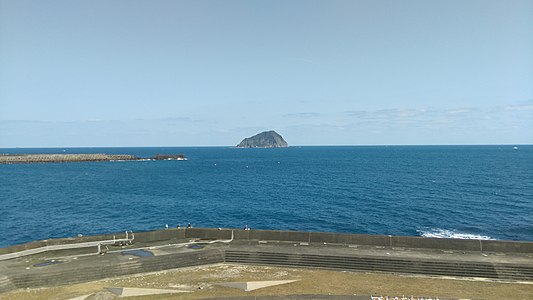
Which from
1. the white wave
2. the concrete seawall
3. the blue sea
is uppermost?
the concrete seawall

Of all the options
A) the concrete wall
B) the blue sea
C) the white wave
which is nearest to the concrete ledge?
the concrete wall

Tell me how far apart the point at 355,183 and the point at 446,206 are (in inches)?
1801

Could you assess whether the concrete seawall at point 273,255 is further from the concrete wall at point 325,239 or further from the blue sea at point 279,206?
the blue sea at point 279,206

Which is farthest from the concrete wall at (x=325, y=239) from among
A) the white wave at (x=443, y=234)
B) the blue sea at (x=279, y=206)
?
the blue sea at (x=279, y=206)

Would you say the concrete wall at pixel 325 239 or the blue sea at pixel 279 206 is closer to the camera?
the concrete wall at pixel 325 239

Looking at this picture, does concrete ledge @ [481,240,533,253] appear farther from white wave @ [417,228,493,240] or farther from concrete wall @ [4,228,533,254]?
white wave @ [417,228,493,240]

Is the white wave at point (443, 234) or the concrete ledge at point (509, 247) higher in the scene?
the concrete ledge at point (509, 247)

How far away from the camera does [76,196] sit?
10681 centimetres

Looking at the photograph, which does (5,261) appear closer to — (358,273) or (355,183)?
(358,273)

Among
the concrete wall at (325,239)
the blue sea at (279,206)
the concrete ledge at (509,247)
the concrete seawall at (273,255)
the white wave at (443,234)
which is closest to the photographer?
the concrete seawall at (273,255)

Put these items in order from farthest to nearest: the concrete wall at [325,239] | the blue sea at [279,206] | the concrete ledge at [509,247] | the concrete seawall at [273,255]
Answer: the blue sea at [279,206] < the concrete wall at [325,239] < the concrete ledge at [509,247] < the concrete seawall at [273,255]

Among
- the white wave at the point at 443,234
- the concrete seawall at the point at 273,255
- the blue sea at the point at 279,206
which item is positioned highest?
the concrete seawall at the point at 273,255

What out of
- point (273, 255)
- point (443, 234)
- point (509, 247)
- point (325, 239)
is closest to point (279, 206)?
→ point (443, 234)

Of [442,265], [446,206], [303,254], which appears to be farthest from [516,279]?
[446,206]
